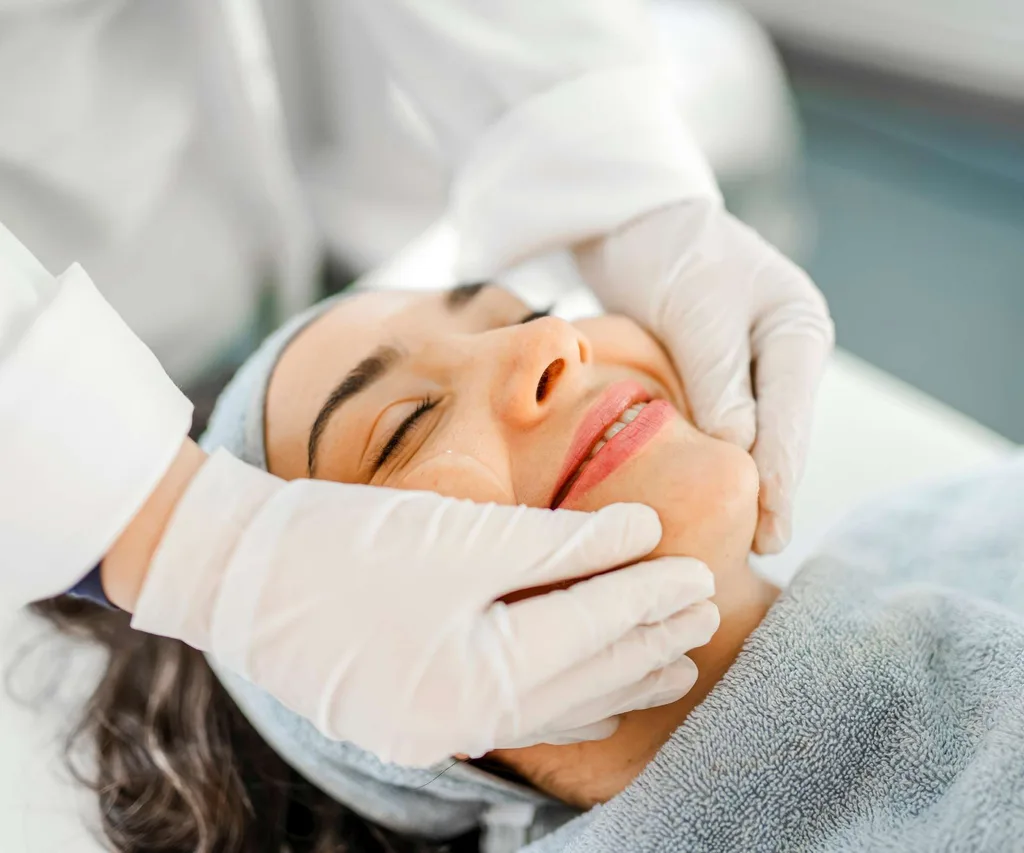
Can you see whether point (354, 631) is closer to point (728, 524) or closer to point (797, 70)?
point (728, 524)

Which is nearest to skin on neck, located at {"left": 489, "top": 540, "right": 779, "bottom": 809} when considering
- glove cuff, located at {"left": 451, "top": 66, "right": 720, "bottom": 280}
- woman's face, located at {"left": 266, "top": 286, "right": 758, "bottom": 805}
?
woman's face, located at {"left": 266, "top": 286, "right": 758, "bottom": 805}

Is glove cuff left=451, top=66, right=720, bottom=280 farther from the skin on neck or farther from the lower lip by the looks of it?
the skin on neck

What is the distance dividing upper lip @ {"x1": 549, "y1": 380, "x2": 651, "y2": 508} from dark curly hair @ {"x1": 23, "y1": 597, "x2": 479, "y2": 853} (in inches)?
20.1

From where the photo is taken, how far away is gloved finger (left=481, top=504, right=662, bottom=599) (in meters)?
0.65

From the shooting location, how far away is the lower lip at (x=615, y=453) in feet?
2.41

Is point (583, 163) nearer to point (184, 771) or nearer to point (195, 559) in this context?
point (195, 559)

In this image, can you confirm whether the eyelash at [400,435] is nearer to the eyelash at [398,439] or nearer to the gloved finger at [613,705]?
the eyelash at [398,439]

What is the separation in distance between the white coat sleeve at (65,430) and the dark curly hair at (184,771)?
437 millimetres

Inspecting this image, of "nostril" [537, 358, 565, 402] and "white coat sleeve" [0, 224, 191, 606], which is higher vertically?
"white coat sleeve" [0, 224, 191, 606]

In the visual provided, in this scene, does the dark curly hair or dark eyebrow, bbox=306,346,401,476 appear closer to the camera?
dark eyebrow, bbox=306,346,401,476

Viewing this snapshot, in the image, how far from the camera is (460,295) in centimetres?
92

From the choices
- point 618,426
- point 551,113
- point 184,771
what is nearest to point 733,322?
point 618,426

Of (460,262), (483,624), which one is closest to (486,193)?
(460,262)

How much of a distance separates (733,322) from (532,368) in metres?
0.33
